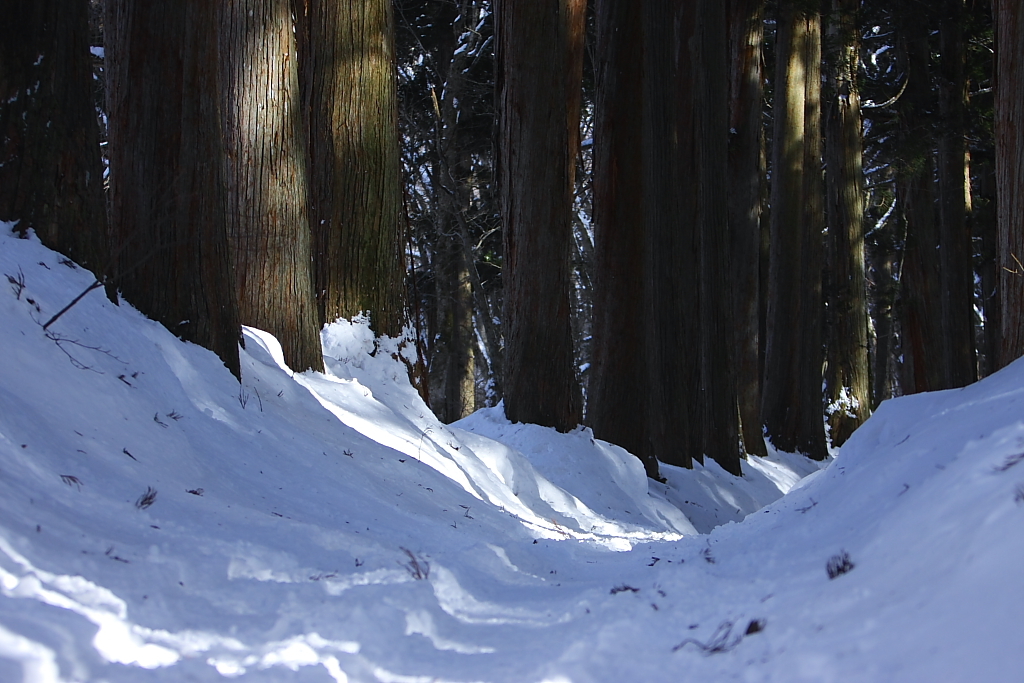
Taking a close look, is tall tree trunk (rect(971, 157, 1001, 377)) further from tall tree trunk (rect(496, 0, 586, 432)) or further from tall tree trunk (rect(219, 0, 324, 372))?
tall tree trunk (rect(219, 0, 324, 372))

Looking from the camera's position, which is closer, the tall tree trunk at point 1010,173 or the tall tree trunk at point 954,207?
the tall tree trunk at point 1010,173

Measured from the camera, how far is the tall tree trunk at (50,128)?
4484mm

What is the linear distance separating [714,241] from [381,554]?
10158 mm

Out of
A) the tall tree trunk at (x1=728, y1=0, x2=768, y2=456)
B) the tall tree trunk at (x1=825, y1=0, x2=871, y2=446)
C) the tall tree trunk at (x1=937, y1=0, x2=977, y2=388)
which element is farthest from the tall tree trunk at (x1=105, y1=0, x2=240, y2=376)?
the tall tree trunk at (x1=825, y1=0, x2=871, y2=446)

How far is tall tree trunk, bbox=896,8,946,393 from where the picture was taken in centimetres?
1617

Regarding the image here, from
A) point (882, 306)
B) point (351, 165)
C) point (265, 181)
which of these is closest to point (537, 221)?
point (351, 165)

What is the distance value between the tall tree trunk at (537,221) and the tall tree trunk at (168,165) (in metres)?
3.54

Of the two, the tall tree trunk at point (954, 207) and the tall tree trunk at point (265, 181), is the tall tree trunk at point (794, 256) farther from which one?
the tall tree trunk at point (265, 181)

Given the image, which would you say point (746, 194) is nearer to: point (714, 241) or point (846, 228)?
point (714, 241)

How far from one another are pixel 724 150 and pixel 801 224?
3690mm

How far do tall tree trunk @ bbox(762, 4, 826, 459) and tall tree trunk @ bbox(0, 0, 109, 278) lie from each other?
12701mm

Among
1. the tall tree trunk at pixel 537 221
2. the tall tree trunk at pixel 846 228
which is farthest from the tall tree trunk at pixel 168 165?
the tall tree trunk at pixel 846 228

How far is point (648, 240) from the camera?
9469 millimetres

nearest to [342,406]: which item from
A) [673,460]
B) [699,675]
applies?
[699,675]
